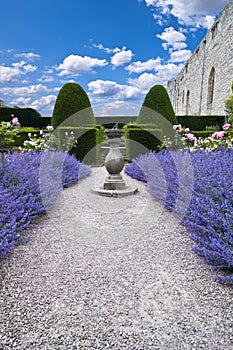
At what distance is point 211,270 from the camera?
2023 mm

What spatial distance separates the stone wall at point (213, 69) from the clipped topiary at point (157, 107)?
3980mm

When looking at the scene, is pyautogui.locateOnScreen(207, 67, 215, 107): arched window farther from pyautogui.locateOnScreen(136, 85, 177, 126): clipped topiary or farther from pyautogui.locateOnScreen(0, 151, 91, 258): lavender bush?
pyautogui.locateOnScreen(0, 151, 91, 258): lavender bush

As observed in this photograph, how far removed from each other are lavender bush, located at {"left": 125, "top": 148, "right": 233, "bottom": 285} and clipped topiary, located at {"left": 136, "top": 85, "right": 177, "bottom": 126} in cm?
421

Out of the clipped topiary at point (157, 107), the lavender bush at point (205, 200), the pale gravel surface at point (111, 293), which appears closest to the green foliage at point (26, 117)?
the clipped topiary at point (157, 107)

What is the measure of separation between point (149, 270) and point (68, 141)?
18.7 ft

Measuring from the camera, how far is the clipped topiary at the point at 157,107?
811 cm

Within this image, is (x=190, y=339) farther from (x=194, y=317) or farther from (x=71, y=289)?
(x=71, y=289)

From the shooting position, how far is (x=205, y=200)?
7.97 feet

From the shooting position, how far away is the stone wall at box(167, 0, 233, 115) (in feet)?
35.5

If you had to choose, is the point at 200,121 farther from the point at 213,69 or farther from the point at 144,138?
the point at 144,138

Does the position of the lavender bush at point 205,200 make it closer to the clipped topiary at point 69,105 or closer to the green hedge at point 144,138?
the green hedge at point 144,138

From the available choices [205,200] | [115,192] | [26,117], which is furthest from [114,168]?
[26,117]

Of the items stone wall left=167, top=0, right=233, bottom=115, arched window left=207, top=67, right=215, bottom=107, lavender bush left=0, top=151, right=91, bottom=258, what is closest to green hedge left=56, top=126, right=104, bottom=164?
lavender bush left=0, top=151, right=91, bottom=258

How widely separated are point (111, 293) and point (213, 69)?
13998 mm
